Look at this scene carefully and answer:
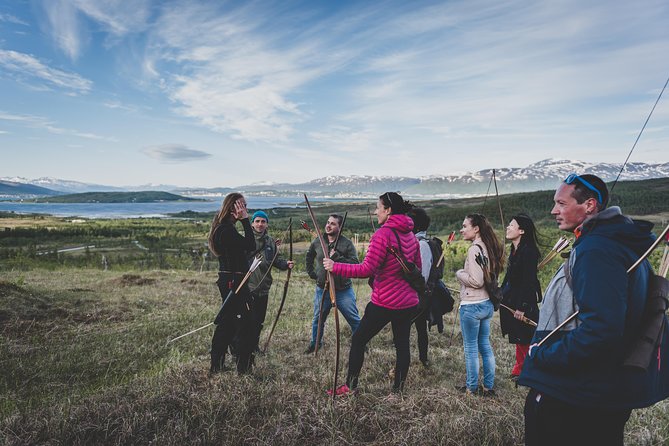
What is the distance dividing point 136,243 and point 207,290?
31919 mm

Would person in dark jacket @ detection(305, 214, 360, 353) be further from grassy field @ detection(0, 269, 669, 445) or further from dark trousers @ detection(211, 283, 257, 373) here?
dark trousers @ detection(211, 283, 257, 373)

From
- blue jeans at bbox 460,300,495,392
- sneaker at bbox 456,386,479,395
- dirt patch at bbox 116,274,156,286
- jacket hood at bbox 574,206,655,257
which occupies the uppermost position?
jacket hood at bbox 574,206,655,257

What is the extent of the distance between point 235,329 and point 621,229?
3.96 m

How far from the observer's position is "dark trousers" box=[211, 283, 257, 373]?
446cm

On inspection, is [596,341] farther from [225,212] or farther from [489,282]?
[225,212]

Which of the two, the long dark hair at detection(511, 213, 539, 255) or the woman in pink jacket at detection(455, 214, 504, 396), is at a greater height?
the long dark hair at detection(511, 213, 539, 255)

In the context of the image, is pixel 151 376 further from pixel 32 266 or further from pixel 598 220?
pixel 32 266

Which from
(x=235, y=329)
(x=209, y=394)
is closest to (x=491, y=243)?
(x=235, y=329)

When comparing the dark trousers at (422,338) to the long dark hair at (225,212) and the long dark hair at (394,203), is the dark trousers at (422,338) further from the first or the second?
the long dark hair at (225,212)

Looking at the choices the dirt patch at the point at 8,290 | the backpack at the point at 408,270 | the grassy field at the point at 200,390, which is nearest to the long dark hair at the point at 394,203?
the backpack at the point at 408,270

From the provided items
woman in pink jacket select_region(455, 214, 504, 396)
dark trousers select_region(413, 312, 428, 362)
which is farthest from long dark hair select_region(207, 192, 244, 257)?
dark trousers select_region(413, 312, 428, 362)

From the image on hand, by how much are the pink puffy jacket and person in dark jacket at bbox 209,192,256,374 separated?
1352 mm

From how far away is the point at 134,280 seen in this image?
13.8m

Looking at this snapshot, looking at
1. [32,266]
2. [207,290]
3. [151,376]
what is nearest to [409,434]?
[151,376]
